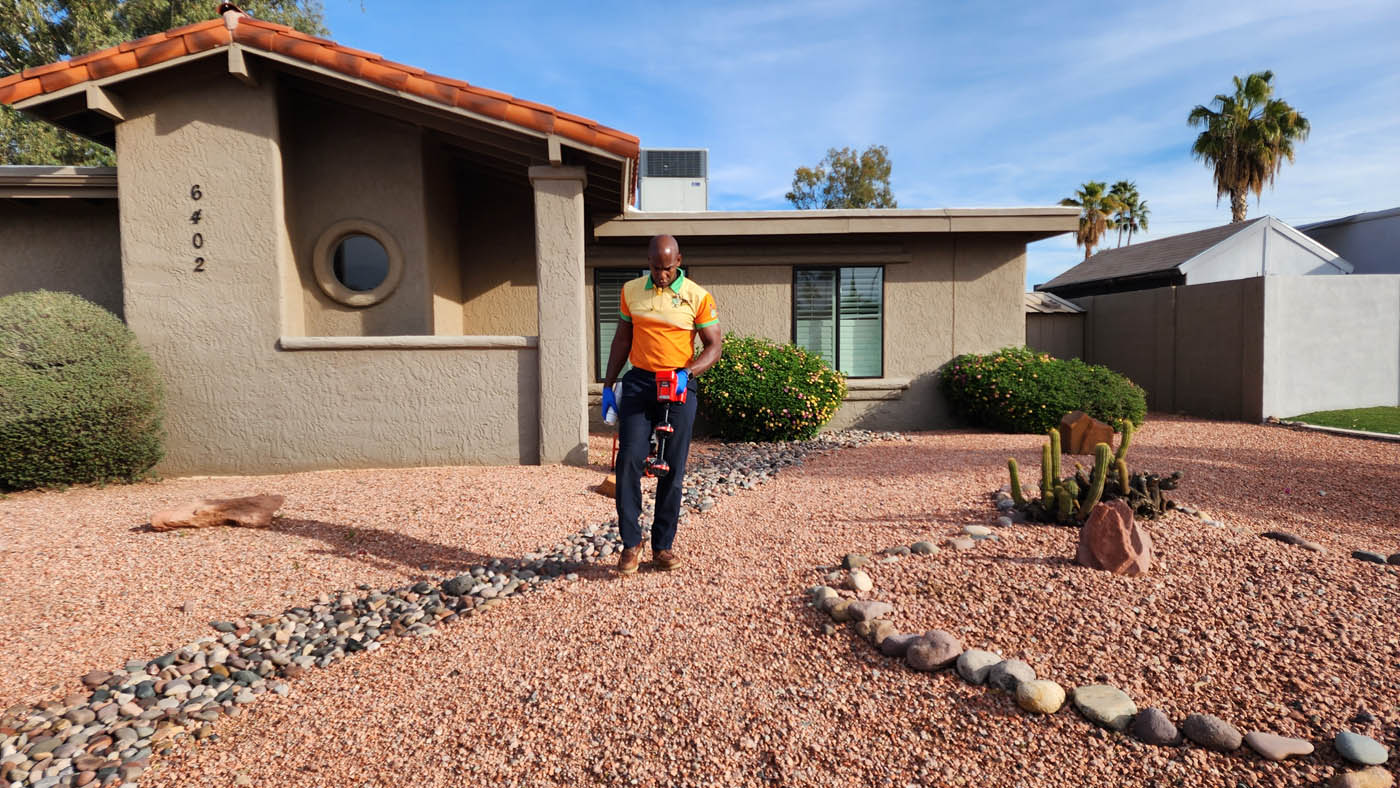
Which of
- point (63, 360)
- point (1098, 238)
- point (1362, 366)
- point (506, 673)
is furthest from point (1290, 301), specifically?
point (1098, 238)

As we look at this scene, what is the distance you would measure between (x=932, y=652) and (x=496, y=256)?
8313 millimetres

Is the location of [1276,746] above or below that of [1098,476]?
below

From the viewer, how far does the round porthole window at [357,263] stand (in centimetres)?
758

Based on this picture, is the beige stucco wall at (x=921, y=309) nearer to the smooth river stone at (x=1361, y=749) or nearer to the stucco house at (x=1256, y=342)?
the stucco house at (x=1256, y=342)

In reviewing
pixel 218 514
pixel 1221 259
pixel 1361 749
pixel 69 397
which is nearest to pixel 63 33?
pixel 69 397

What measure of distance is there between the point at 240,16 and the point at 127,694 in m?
6.36

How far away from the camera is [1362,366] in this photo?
1149cm

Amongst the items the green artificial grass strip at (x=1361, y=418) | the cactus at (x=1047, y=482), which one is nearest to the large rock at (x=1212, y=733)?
the cactus at (x=1047, y=482)

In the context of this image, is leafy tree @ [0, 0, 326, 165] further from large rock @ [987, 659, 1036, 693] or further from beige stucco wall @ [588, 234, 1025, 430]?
large rock @ [987, 659, 1036, 693]

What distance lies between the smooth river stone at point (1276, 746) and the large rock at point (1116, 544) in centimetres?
128

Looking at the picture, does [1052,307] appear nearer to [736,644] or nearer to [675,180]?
[675,180]

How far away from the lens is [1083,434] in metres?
7.64

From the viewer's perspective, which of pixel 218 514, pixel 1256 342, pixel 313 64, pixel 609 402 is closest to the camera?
pixel 609 402

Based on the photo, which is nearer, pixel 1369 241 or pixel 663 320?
pixel 663 320
